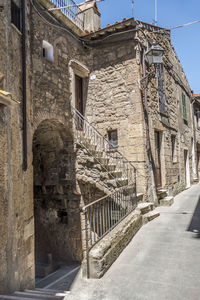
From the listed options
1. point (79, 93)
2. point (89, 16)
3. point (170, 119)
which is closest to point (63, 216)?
point (79, 93)

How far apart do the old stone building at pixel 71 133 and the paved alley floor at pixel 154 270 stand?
1.18 ft

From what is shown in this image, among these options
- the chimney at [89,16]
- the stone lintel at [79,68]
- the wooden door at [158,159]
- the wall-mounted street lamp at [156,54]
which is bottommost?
the wooden door at [158,159]

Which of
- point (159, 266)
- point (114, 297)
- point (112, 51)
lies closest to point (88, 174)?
point (159, 266)

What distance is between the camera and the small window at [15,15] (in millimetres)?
4220

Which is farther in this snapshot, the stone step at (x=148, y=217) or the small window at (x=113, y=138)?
the small window at (x=113, y=138)

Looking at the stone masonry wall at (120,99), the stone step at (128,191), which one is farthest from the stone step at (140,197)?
the stone step at (128,191)

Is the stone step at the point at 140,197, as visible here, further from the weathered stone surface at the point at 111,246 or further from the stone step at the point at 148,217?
the weathered stone surface at the point at 111,246

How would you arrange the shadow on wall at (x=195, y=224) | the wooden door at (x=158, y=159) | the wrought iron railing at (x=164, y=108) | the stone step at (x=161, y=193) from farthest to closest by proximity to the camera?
1. the wrought iron railing at (x=164, y=108)
2. the wooden door at (x=158, y=159)
3. the stone step at (x=161, y=193)
4. the shadow on wall at (x=195, y=224)

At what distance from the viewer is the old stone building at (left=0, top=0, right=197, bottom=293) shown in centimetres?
385

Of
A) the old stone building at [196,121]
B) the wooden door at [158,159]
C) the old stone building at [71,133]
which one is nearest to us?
the old stone building at [71,133]

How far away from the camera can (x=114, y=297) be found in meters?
3.00

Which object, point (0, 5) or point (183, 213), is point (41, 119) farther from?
point (183, 213)

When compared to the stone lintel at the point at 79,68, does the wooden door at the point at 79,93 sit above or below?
below

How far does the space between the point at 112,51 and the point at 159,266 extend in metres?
7.05
